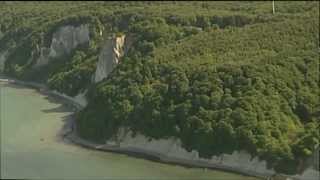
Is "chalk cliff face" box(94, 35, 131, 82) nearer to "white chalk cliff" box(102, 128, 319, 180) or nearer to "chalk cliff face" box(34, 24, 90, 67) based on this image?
"chalk cliff face" box(34, 24, 90, 67)

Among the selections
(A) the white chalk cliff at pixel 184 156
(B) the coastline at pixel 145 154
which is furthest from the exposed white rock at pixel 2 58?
(A) the white chalk cliff at pixel 184 156

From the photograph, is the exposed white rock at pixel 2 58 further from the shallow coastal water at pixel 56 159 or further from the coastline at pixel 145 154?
the coastline at pixel 145 154

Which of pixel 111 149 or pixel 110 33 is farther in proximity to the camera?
pixel 110 33

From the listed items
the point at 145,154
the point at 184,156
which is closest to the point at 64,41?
the point at 145,154

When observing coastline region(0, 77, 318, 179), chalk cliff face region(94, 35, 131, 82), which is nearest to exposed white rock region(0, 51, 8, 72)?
chalk cliff face region(94, 35, 131, 82)

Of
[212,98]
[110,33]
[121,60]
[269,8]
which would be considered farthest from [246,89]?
[110,33]

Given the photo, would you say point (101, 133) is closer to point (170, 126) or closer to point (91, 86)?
point (170, 126)
